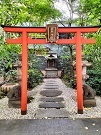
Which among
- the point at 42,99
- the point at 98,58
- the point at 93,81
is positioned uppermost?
the point at 98,58

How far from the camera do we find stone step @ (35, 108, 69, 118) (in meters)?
6.51

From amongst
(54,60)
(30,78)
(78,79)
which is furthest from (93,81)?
(54,60)

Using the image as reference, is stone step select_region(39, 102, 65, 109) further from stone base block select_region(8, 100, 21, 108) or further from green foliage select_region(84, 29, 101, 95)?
green foliage select_region(84, 29, 101, 95)

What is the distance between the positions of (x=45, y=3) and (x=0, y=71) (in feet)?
15.9

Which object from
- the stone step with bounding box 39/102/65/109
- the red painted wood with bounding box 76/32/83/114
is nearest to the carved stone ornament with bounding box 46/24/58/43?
the red painted wood with bounding box 76/32/83/114

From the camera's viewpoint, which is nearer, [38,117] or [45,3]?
[38,117]

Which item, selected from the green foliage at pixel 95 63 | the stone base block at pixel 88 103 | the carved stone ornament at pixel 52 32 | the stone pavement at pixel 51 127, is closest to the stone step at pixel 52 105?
the stone base block at pixel 88 103

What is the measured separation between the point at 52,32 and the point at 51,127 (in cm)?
307

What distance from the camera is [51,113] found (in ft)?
22.4

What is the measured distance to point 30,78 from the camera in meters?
13.3

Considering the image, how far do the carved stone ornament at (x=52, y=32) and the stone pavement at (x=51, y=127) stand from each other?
2.65 m

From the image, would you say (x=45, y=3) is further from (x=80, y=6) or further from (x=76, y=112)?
(x=76, y=112)

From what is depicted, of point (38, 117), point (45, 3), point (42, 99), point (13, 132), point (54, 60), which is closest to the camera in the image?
point (13, 132)

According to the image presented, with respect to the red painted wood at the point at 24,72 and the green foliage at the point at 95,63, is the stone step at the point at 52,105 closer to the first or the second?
the red painted wood at the point at 24,72
